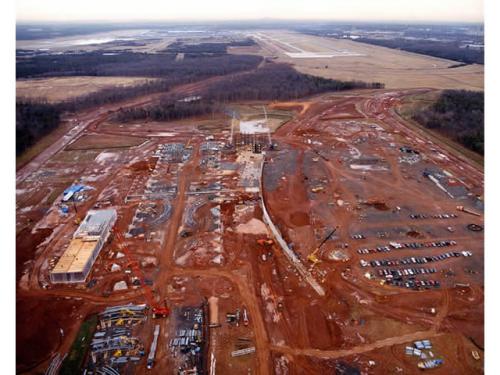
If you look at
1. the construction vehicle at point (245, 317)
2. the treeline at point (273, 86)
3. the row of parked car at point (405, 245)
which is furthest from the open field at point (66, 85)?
the row of parked car at point (405, 245)

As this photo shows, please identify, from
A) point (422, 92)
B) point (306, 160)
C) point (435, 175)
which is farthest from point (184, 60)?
point (435, 175)

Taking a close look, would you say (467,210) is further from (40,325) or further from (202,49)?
(202,49)

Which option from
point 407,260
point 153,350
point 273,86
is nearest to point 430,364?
point 407,260

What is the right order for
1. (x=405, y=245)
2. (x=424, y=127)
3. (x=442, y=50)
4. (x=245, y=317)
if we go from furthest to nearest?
1. (x=442, y=50)
2. (x=424, y=127)
3. (x=405, y=245)
4. (x=245, y=317)

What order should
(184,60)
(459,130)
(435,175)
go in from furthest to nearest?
(184,60)
(459,130)
(435,175)

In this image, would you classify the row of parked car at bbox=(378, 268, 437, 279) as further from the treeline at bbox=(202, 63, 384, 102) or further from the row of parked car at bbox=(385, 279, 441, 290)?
the treeline at bbox=(202, 63, 384, 102)

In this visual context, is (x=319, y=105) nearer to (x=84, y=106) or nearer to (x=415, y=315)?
(x=84, y=106)
